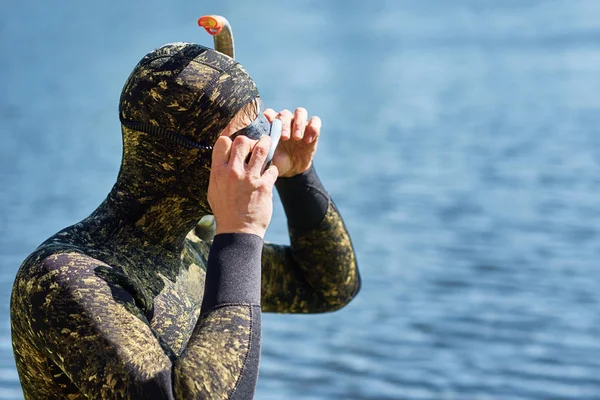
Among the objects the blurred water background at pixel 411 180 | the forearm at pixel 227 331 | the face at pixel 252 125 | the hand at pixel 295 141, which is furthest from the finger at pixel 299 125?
the blurred water background at pixel 411 180

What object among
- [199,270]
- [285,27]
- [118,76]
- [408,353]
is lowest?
[199,270]

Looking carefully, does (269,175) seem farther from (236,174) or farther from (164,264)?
(164,264)

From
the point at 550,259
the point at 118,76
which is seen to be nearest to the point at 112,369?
the point at 550,259

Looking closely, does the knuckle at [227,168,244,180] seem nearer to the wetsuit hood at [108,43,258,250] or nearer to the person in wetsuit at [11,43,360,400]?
the person in wetsuit at [11,43,360,400]

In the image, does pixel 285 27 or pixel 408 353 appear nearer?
pixel 408 353

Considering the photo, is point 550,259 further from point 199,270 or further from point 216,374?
point 216,374

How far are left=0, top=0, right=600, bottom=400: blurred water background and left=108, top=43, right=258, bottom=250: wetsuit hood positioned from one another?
4416 mm

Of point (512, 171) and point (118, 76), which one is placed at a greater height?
point (118, 76)

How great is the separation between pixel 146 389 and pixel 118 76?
1887cm

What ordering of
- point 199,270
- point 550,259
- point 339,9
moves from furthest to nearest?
point 339,9 → point 550,259 → point 199,270

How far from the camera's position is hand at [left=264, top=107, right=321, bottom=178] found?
10.8ft

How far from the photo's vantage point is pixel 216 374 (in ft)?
8.18

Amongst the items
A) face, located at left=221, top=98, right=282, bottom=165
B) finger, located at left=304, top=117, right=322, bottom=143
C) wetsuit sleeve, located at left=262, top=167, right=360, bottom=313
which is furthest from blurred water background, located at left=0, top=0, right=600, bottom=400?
face, located at left=221, top=98, right=282, bottom=165

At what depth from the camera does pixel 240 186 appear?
2672 mm
